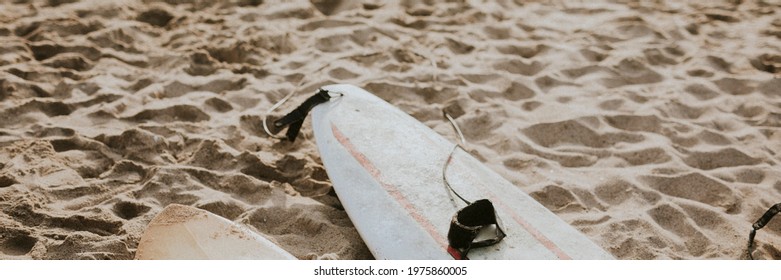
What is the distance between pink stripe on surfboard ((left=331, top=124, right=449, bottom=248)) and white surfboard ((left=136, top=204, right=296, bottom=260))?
459mm

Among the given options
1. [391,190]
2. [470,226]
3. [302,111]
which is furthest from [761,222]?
[302,111]

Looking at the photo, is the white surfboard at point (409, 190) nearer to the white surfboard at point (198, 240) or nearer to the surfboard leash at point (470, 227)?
the surfboard leash at point (470, 227)

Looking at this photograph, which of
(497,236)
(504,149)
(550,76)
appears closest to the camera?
(497,236)

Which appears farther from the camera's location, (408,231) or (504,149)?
(504,149)

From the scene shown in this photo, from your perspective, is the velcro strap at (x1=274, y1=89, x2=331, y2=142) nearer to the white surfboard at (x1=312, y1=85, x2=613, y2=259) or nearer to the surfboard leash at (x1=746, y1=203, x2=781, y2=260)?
the white surfboard at (x1=312, y1=85, x2=613, y2=259)

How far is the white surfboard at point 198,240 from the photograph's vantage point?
2377 millimetres

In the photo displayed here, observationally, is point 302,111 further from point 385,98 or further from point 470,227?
point 470,227

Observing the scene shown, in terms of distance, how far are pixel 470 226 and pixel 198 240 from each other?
3.21ft

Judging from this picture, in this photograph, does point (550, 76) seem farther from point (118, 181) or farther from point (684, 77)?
point (118, 181)

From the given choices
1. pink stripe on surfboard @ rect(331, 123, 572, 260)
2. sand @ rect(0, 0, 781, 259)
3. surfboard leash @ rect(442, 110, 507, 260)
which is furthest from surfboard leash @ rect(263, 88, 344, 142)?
surfboard leash @ rect(442, 110, 507, 260)

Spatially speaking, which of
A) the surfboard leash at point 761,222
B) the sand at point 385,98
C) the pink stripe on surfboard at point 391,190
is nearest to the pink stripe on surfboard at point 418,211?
the pink stripe on surfboard at point 391,190

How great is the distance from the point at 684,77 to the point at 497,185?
69.0 inches

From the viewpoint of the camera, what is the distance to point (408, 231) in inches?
95.1
